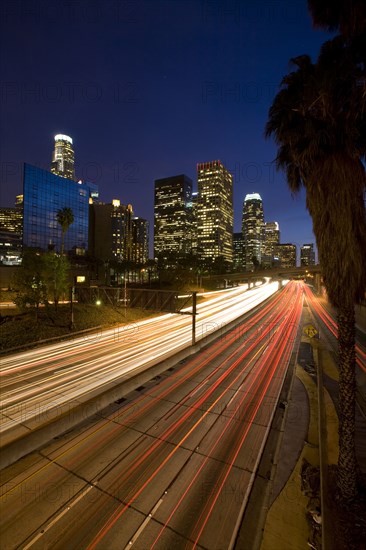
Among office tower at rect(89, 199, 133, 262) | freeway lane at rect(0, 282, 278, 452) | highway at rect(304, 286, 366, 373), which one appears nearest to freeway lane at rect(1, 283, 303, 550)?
freeway lane at rect(0, 282, 278, 452)

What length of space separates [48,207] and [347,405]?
325 ft

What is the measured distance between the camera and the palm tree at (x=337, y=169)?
5961mm

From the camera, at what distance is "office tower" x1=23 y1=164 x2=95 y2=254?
80688 millimetres

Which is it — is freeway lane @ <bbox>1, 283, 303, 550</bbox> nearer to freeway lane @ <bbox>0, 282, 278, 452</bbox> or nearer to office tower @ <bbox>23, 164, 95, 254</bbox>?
freeway lane @ <bbox>0, 282, 278, 452</bbox>

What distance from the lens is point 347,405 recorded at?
22.6ft

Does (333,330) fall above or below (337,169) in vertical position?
below

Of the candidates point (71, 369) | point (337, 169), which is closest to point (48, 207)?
point (71, 369)

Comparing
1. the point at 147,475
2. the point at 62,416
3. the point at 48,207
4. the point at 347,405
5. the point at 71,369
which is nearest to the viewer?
the point at 347,405

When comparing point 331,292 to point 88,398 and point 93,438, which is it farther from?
point 88,398

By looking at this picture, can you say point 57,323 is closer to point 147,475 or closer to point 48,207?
point 147,475

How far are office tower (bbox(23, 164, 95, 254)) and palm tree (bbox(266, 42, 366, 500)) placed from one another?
85.0 metres

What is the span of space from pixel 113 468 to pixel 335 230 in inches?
412

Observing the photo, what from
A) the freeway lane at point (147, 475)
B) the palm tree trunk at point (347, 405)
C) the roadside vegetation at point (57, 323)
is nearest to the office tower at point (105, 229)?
the roadside vegetation at point (57, 323)

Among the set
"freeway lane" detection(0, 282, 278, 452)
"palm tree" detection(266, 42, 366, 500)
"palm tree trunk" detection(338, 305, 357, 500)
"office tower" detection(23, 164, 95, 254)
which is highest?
"office tower" detection(23, 164, 95, 254)
